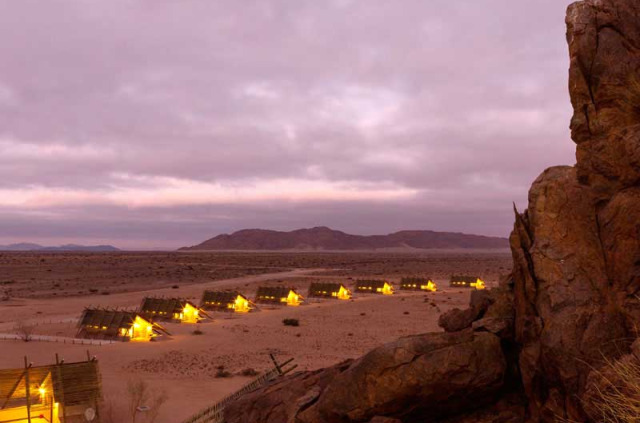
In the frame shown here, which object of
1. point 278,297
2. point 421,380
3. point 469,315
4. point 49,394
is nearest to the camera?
point 421,380

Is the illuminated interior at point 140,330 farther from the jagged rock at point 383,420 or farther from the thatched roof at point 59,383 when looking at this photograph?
the jagged rock at point 383,420

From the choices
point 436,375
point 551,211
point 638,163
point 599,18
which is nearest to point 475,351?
point 436,375

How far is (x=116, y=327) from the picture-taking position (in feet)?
96.3

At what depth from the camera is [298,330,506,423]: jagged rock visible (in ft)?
31.8

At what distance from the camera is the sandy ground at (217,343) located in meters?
21.0

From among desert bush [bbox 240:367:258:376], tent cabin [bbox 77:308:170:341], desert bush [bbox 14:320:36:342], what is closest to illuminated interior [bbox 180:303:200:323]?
tent cabin [bbox 77:308:170:341]

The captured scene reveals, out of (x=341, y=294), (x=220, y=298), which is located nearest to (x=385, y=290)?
(x=341, y=294)

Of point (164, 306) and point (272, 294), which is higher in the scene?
point (164, 306)

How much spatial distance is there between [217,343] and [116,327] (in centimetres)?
692

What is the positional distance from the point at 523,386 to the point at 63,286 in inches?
Answer: 2641

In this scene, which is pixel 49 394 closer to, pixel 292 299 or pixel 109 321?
pixel 109 321

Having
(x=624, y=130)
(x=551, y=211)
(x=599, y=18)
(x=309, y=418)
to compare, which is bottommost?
(x=309, y=418)

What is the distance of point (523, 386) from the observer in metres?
10.2

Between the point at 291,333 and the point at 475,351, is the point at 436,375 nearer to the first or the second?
the point at 475,351
